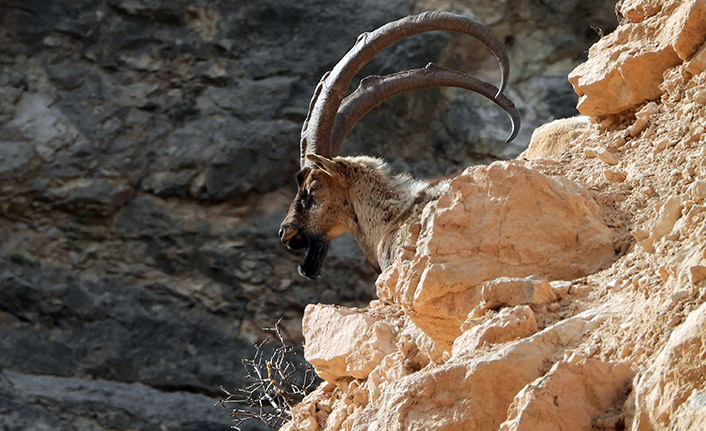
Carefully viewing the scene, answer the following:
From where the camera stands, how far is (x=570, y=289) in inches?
104

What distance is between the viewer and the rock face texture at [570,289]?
81.7 inches

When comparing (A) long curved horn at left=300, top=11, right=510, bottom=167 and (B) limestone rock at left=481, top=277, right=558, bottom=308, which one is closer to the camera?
(B) limestone rock at left=481, top=277, right=558, bottom=308

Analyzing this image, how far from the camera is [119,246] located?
973 centimetres

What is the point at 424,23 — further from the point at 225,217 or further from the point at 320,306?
the point at 225,217

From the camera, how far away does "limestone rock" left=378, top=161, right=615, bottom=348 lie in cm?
285

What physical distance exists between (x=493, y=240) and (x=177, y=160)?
7170 mm

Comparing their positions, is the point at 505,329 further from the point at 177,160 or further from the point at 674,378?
the point at 177,160

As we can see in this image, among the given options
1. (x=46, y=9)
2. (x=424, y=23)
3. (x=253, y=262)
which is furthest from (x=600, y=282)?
(x=46, y=9)

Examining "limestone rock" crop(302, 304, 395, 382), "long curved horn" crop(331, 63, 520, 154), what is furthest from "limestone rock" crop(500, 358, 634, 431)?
"long curved horn" crop(331, 63, 520, 154)

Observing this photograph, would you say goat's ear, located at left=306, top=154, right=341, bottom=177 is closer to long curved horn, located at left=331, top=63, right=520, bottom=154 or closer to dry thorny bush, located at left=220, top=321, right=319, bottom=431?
long curved horn, located at left=331, top=63, right=520, bottom=154

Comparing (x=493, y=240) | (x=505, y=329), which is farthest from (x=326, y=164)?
(x=505, y=329)

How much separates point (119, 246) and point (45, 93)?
5.35 ft

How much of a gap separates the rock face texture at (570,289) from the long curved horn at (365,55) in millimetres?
2053

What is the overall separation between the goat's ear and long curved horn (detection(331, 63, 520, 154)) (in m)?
0.38
